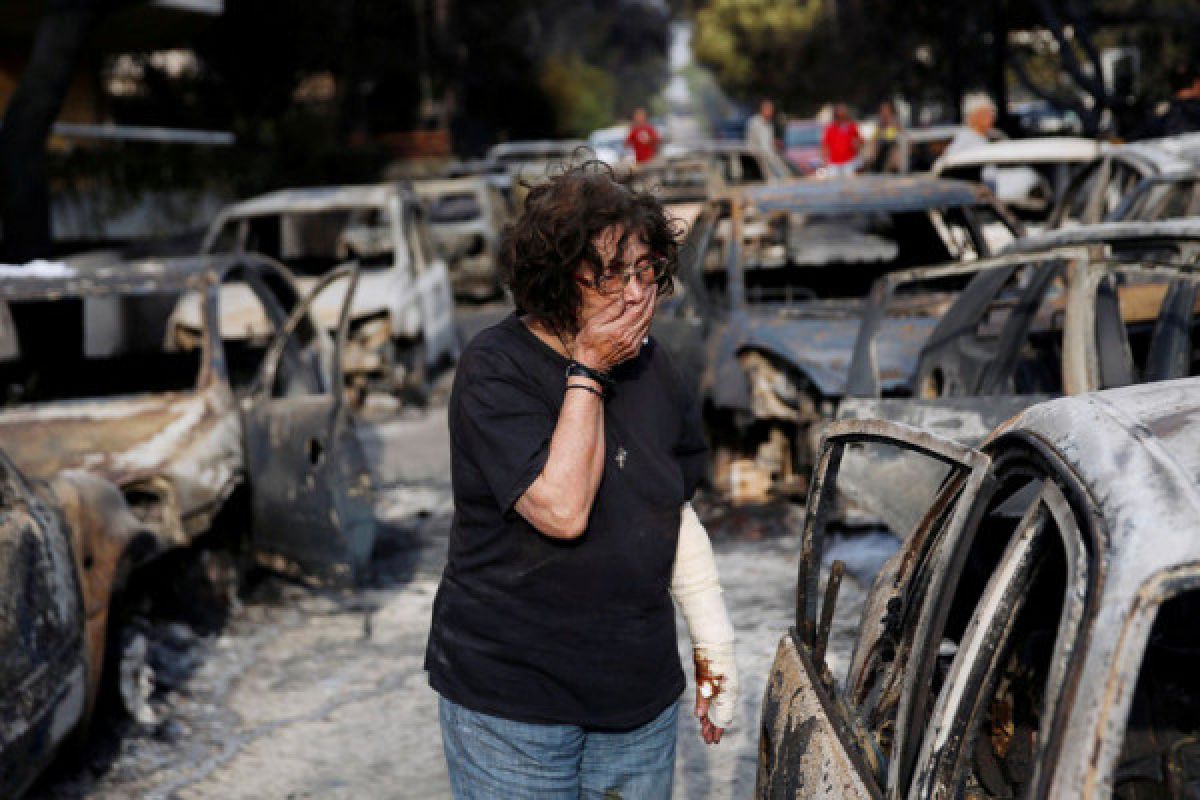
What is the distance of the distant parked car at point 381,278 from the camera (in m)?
11.8

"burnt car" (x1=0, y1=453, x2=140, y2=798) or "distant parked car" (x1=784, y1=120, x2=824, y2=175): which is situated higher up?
"distant parked car" (x1=784, y1=120, x2=824, y2=175)

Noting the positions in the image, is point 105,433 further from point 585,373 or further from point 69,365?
point 585,373

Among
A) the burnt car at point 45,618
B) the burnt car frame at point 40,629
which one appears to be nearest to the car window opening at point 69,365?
the burnt car at point 45,618

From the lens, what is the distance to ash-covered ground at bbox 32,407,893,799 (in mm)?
4984

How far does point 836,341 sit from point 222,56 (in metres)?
24.6

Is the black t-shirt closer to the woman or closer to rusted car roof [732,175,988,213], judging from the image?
the woman

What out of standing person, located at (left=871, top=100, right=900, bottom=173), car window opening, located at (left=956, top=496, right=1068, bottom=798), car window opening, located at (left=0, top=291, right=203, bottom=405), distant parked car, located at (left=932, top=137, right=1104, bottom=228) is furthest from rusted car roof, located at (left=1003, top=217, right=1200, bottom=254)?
standing person, located at (left=871, top=100, right=900, bottom=173)

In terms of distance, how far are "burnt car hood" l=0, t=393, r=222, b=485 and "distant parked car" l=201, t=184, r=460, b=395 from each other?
3.75 meters

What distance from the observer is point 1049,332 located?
678 cm

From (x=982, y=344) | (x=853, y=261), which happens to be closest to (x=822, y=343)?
(x=982, y=344)

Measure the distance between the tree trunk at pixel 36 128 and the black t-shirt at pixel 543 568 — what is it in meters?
10.1

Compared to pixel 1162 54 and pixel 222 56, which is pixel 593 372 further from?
pixel 1162 54

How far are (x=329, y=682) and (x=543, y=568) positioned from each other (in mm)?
3426

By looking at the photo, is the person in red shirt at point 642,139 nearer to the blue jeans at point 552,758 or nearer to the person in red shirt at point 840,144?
the person in red shirt at point 840,144
